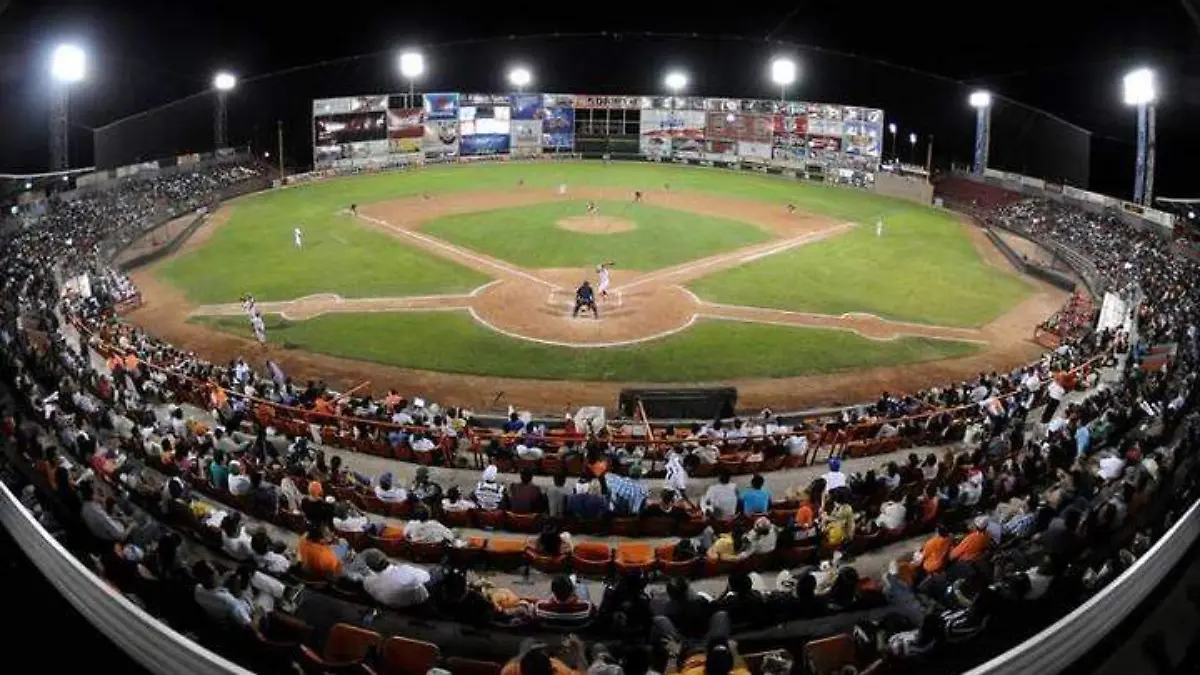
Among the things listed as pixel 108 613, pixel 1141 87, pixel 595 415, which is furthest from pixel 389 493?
pixel 1141 87

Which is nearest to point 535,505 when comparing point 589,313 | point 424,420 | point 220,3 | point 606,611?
point 606,611

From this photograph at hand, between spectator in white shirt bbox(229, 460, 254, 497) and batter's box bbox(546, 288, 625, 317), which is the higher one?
batter's box bbox(546, 288, 625, 317)

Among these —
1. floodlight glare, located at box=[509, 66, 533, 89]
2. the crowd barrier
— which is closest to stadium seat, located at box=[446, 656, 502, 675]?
the crowd barrier

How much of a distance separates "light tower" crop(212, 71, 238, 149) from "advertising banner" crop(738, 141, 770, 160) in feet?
124

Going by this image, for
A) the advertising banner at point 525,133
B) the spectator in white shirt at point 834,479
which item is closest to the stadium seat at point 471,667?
the spectator in white shirt at point 834,479

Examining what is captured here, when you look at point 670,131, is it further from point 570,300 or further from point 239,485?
point 239,485

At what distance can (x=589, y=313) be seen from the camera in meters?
30.2

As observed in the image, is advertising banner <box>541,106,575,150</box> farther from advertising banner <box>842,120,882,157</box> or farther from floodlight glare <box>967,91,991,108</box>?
floodlight glare <box>967,91,991,108</box>

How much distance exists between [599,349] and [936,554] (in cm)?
1676

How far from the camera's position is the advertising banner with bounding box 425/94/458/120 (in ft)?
221

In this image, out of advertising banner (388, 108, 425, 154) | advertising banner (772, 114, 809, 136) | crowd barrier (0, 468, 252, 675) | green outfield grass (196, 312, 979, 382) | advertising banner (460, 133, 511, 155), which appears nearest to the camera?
crowd barrier (0, 468, 252, 675)

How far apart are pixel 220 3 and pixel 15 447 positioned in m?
48.0

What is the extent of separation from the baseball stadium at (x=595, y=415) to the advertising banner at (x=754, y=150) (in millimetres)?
10638

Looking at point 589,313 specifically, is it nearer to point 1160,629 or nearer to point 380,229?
point 380,229
